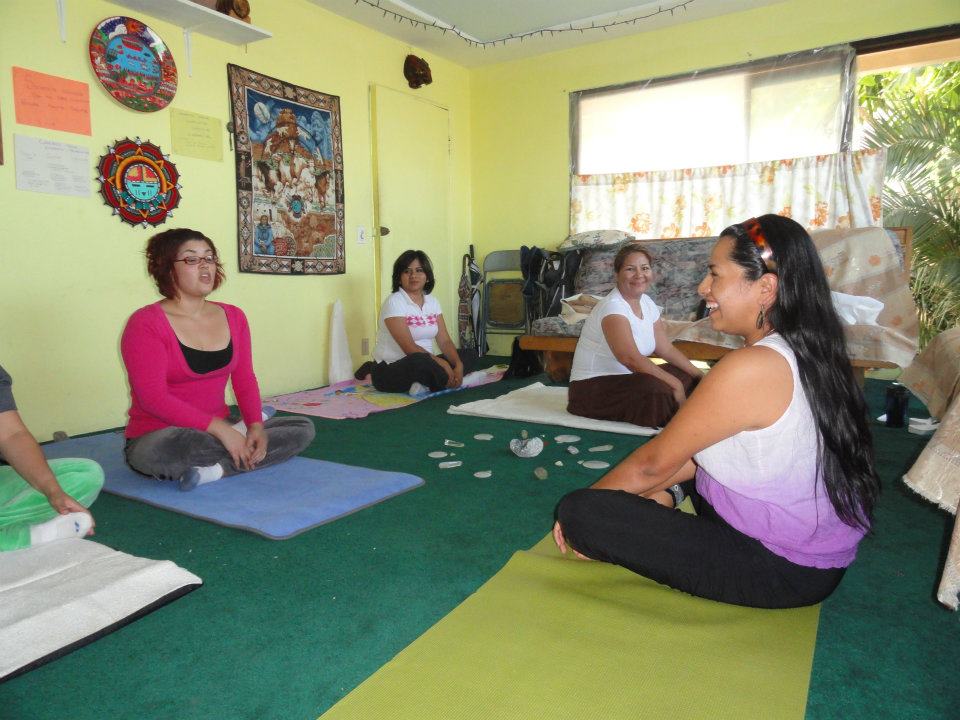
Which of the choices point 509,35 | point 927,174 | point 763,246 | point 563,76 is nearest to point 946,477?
point 763,246

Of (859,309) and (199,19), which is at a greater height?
(199,19)

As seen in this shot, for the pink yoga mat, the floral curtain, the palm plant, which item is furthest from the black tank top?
the palm plant

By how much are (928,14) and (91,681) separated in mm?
5497

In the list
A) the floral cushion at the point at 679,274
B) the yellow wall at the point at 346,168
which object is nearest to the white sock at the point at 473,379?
the yellow wall at the point at 346,168

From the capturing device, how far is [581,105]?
5477 mm

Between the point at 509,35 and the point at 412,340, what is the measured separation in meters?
2.77

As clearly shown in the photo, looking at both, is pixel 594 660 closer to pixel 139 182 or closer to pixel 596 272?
pixel 139 182

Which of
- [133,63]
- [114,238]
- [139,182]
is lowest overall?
[114,238]

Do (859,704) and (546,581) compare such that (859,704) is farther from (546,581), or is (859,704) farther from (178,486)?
(178,486)

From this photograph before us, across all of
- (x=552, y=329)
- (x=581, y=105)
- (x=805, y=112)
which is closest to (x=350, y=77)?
(x=581, y=105)

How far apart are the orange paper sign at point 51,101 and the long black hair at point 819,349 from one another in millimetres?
3259

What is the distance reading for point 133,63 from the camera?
335 cm

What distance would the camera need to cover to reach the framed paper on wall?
3.95 meters

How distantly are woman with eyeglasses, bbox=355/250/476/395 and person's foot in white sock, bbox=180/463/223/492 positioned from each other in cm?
176
